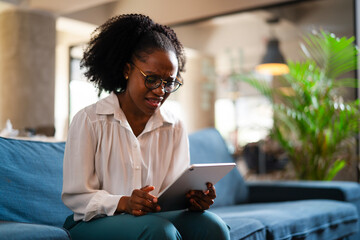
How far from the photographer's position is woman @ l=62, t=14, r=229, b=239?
132 cm

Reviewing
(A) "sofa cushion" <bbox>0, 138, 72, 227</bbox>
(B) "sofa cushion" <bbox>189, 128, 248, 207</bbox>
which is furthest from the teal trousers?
(B) "sofa cushion" <bbox>189, 128, 248, 207</bbox>

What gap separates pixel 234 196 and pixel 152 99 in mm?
1491

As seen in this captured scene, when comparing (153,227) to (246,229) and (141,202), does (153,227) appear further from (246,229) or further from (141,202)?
(246,229)

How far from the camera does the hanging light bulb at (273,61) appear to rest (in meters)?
4.79

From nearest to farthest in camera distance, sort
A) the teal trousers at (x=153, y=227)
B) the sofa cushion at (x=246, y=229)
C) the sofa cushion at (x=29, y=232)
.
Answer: the sofa cushion at (x=29, y=232) → the teal trousers at (x=153, y=227) → the sofa cushion at (x=246, y=229)

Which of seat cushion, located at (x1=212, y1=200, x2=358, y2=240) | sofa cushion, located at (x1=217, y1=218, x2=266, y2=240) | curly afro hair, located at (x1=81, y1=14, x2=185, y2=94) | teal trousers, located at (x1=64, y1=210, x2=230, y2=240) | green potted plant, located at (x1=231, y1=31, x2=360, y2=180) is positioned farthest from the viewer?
green potted plant, located at (x1=231, y1=31, x2=360, y2=180)

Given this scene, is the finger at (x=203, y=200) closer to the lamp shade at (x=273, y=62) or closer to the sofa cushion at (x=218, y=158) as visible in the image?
the sofa cushion at (x=218, y=158)

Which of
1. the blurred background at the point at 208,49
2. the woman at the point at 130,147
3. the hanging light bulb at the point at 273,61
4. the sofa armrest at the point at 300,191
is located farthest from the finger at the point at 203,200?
the hanging light bulb at the point at 273,61

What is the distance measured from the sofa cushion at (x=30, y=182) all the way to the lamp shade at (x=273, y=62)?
335 cm

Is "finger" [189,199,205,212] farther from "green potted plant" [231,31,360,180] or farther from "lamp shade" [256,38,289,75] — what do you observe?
"lamp shade" [256,38,289,75]

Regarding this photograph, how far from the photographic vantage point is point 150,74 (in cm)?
153

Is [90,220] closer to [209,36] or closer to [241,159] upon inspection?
[241,159]

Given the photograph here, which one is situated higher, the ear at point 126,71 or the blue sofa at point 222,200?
the ear at point 126,71

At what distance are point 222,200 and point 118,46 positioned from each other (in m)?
1.43
